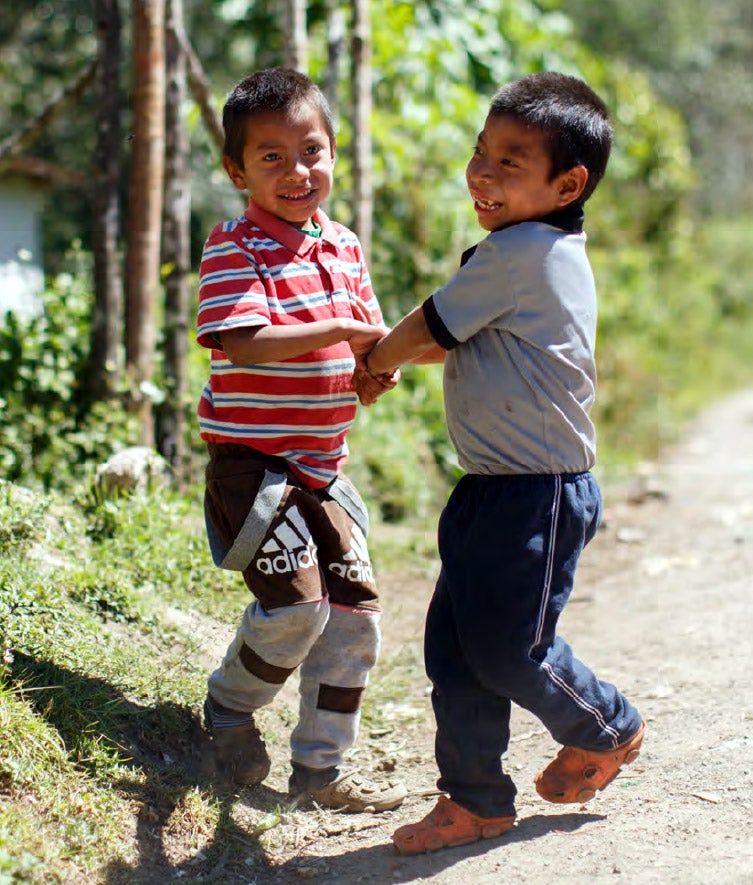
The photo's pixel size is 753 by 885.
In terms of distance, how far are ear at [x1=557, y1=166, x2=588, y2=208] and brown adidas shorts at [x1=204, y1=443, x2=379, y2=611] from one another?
96 cm

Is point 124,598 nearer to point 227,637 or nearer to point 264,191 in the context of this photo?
point 227,637

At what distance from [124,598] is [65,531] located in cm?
47

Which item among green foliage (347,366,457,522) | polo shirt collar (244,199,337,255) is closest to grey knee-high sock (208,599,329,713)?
polo shirt collar (244,199,337,255)

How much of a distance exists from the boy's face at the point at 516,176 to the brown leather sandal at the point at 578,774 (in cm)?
136

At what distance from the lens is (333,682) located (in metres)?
3.13

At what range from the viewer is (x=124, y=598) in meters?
3.67

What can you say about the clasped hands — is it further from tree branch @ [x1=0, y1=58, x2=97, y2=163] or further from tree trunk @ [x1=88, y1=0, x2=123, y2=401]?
tree branch @ [x1=0, y1=58, x2=97, y2=163]

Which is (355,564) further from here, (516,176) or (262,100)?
(262,100)

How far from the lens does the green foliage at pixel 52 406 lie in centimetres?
472

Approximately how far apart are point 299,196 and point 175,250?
7.67 feet

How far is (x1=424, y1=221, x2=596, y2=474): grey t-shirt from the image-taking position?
105 inches

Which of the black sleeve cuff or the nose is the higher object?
the nose

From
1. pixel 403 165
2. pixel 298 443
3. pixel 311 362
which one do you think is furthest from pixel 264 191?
pixel 403 165

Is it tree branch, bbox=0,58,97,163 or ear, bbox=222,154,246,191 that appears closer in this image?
ear, bbox=222,154,246,191
